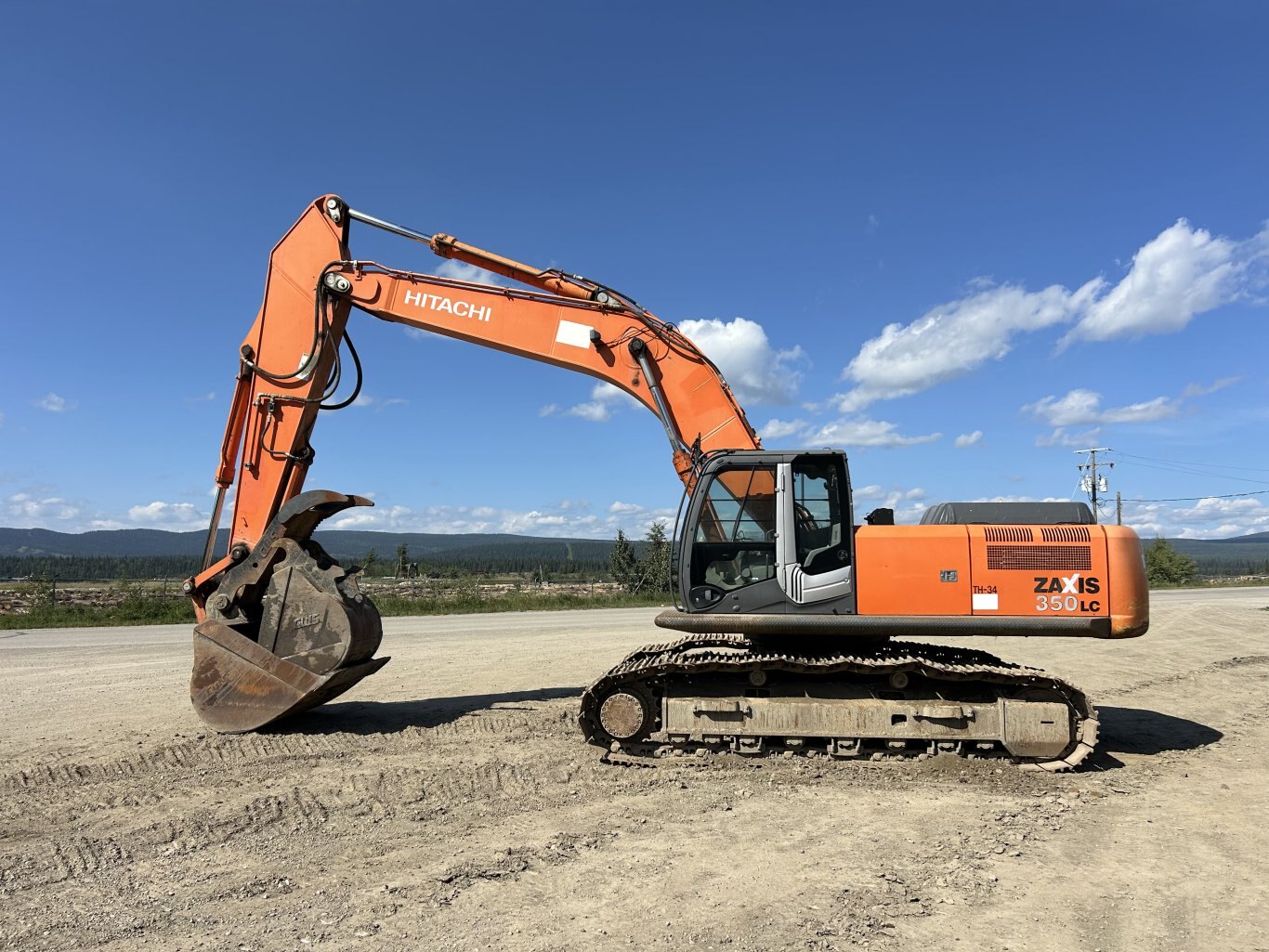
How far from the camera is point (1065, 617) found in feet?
23.1

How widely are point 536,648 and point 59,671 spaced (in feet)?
27.0

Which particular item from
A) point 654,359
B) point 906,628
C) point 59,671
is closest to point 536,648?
point 59,671

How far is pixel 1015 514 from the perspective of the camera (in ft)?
25.4

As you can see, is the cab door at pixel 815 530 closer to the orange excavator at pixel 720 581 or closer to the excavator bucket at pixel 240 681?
the orange excavator at pixel 720 581

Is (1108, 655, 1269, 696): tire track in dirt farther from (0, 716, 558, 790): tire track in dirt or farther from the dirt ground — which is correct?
(0, 716, 558, 790): tire track in dirt

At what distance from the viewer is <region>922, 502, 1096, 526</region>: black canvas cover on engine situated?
25.3 feet

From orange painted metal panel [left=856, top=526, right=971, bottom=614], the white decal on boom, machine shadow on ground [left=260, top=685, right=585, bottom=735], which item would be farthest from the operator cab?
machine shadow on ground [left=260, top=685, right=585, bottom=735]

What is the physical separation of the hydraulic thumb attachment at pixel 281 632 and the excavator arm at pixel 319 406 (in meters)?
0.01

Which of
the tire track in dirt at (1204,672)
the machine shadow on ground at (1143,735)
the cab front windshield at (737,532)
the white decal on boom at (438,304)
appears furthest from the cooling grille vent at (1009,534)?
the tire track in dirt at (1204,672)

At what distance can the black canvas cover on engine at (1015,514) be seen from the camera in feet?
25.3

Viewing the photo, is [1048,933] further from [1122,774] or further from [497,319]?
[497,319]

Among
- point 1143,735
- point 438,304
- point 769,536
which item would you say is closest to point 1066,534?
point 769,536

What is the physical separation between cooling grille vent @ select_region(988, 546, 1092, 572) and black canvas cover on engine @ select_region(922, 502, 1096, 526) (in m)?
0.53

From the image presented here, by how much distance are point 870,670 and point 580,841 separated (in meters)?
3.15
